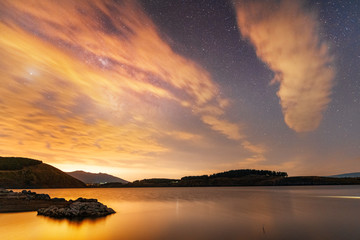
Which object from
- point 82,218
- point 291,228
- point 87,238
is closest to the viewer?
point 87,238

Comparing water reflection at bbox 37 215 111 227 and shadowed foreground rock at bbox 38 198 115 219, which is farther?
shadowed foreground rock at bbox 38 198 115 219

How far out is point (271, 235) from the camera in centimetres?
2242

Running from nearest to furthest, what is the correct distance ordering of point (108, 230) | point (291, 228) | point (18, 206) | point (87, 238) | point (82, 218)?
point (87, 238)
point (108, 230)
point (291, 228)
point (82, 218)
point (18, 206)

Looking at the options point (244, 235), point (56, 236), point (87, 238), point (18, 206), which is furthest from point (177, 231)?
point (18, 206)

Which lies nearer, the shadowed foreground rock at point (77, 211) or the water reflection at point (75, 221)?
the water reflection at point (75, 221)

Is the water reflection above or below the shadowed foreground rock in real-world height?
below

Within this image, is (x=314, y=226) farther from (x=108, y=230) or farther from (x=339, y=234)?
(x=108, y=230)

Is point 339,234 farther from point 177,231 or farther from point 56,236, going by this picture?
point 56,236

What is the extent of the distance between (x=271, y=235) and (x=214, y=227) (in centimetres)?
674

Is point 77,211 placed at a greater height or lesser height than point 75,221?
greater

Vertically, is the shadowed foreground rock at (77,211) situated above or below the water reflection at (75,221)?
above

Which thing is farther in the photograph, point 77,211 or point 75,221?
point 77,211

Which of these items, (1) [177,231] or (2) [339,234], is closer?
(2) [339,234]

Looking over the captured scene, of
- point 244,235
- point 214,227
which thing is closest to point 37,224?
point 214,227
